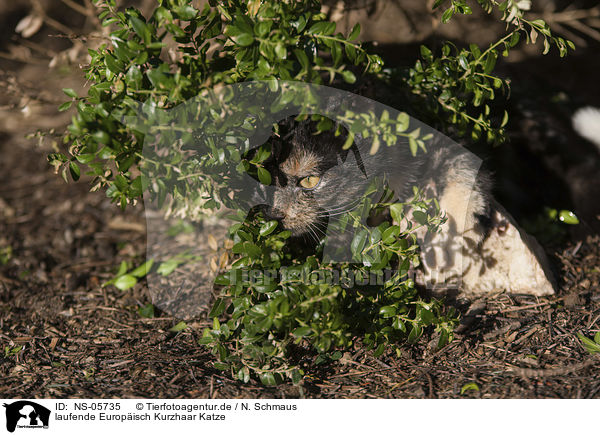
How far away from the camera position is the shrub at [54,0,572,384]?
6.86 ft

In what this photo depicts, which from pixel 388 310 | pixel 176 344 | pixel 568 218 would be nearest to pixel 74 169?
pixel 176 344

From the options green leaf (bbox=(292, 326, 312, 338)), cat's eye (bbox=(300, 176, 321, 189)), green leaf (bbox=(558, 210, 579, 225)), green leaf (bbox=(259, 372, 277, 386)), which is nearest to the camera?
green leaf (bbox=(292, 326, 312, 338))

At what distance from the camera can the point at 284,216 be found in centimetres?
274

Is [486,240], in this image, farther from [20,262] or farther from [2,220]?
[2,220]

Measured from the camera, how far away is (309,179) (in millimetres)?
2824

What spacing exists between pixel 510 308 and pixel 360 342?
0.96 m

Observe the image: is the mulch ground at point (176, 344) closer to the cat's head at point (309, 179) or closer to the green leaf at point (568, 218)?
the green leaf at point (568, 218)

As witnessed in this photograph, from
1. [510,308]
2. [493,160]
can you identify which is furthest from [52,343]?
[493,160]

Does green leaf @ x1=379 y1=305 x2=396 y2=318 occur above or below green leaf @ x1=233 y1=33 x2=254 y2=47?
below

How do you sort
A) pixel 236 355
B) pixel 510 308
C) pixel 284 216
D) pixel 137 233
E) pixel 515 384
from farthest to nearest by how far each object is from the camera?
1. pixel 137 233
2. pixel 510 308
3. pixel 284 216
4. pixel 236 355
5. pixel 515 384
